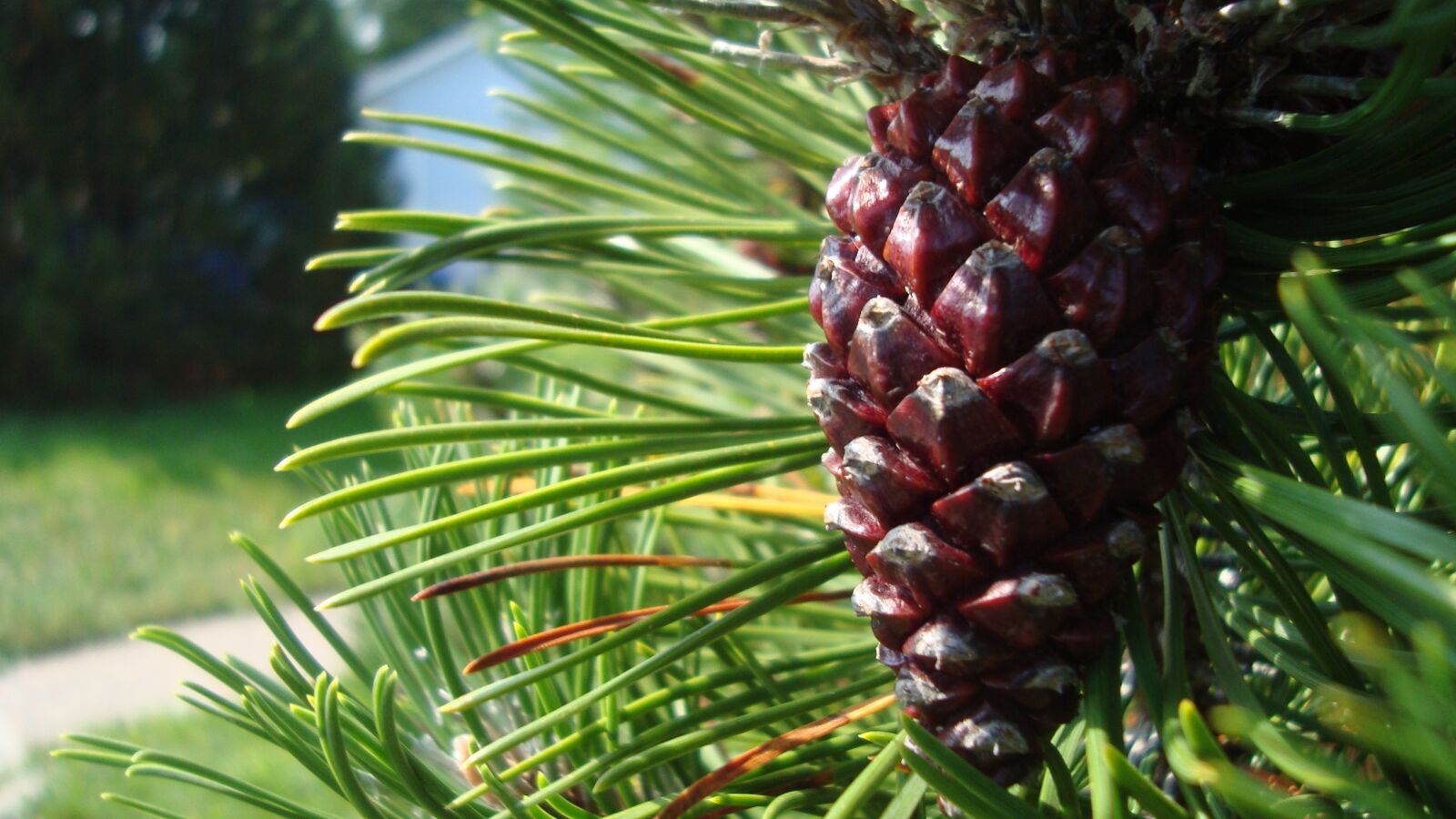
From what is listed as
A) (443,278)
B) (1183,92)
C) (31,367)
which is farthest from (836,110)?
(443,278)

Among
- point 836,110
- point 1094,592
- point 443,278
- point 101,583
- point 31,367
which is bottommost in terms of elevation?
point 1094,592

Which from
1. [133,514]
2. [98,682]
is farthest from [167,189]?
[98,682]

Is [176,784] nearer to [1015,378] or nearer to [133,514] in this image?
[133,514]

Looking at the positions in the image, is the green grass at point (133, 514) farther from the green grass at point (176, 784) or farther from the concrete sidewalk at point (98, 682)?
the green grass at point (176, 784)

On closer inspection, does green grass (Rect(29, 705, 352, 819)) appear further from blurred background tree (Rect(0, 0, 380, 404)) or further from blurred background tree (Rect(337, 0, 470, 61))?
blurred background tree (Rect(337, 0, 470, 61))

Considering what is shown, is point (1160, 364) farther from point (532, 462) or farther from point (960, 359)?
point (532, 462)

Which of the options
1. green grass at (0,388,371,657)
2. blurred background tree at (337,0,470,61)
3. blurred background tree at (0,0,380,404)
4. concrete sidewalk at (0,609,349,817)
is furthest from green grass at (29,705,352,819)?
blurred background tree at (337,0,470,61)
